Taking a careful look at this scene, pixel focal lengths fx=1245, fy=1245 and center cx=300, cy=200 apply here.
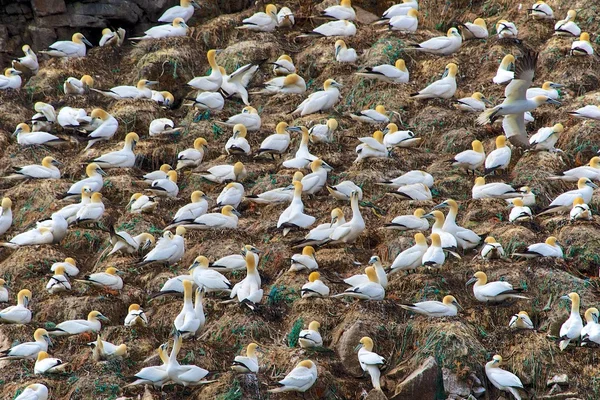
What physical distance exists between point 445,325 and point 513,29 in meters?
9.39

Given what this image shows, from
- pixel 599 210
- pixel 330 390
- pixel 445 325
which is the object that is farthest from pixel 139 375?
pixel 599 210

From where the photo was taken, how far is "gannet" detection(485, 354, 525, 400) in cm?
1386

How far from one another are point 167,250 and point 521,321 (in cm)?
483

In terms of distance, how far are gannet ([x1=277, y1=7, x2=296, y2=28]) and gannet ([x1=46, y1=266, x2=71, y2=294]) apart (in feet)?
31.9

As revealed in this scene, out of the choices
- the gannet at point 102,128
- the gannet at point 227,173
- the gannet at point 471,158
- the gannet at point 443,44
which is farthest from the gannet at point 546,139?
the gannet at point 102,128

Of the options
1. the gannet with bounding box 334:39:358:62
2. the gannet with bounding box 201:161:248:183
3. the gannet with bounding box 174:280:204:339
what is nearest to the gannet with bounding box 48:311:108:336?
the gannet with bounding box 174:280:204:339

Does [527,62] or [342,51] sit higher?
[527,62]

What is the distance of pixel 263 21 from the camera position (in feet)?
78.5

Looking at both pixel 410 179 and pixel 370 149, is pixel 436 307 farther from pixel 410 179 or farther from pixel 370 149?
pixel 370 149

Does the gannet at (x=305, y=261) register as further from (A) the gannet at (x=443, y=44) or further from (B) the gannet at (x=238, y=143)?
(A) the gannet at (x=443, y=44)

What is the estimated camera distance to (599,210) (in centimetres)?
1781

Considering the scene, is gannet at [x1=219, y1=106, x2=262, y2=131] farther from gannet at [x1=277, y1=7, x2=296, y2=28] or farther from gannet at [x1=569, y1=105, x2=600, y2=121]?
gannet at [x1=569, y1=105, x2=600, y2=121]

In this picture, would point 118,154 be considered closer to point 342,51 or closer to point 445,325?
point 342,51

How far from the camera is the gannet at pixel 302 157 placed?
62.8 feet
